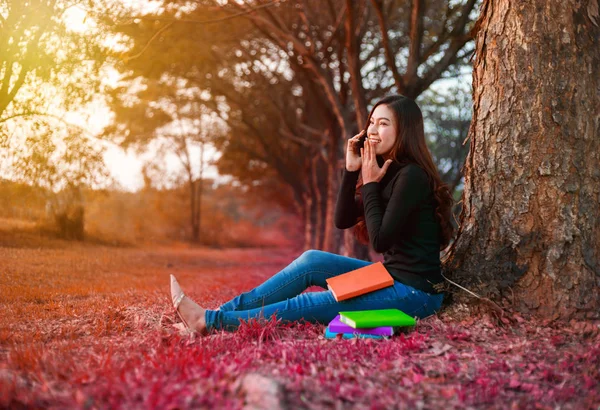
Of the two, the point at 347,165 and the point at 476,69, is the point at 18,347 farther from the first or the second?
the point at 476,69

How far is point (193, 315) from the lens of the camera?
10.9ft

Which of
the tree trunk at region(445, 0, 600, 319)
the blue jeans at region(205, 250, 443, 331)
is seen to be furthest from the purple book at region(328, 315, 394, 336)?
the tree trunk at region(445, 0, 600, 319)

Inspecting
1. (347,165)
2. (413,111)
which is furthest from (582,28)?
(347,165)

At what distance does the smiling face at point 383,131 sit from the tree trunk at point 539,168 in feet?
2.05

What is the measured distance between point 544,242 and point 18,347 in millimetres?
3155

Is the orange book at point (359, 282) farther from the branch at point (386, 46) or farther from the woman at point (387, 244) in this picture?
the branch at point (386, 46)

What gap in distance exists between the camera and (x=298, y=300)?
3.46 meters

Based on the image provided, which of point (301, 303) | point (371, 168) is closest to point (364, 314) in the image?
point (301, 303)

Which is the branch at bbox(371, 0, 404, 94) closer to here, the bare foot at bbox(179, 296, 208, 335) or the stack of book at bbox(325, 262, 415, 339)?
the stack of book at bbox(325, 262, 415, 339)

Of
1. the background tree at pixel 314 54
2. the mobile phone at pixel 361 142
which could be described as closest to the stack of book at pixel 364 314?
the mobile phone at pixel 361 142

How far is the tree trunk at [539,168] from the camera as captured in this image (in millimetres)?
3322

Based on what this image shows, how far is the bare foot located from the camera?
3273 mm

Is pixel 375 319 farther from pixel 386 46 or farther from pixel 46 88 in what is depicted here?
pixel 386 46

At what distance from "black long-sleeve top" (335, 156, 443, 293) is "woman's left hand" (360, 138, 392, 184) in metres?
0.05
